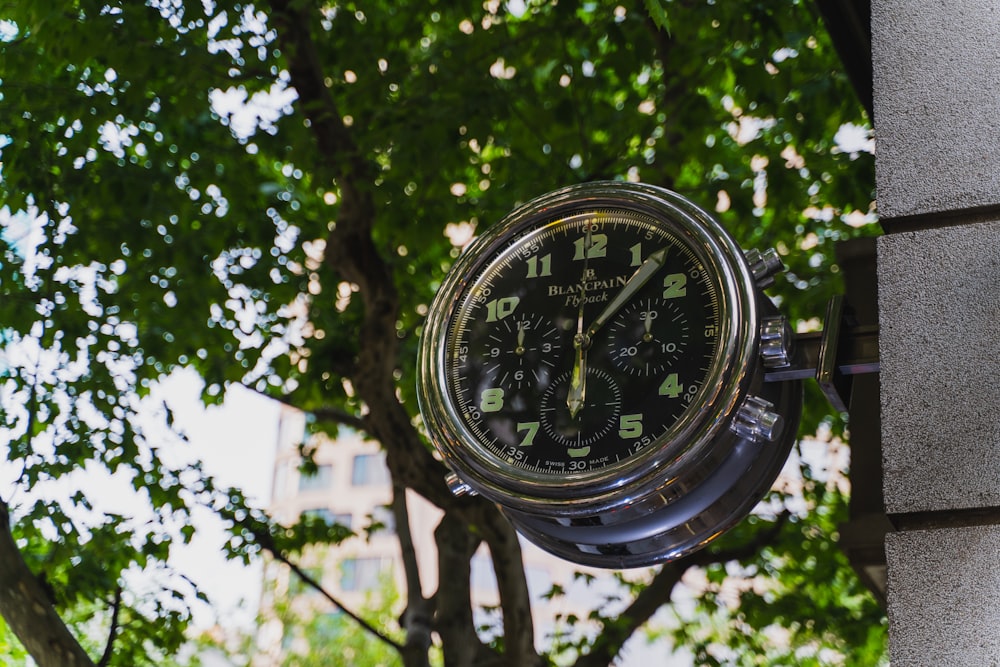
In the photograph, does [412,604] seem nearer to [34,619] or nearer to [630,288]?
[34,619]

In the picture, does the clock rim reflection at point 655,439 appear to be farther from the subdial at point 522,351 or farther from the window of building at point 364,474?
the window of building at point 364,474

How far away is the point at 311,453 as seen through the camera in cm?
822

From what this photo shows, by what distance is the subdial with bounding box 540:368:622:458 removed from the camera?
2.71 m

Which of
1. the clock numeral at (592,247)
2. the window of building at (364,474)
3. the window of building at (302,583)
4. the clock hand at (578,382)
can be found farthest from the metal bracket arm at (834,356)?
the window of building at (364,474)

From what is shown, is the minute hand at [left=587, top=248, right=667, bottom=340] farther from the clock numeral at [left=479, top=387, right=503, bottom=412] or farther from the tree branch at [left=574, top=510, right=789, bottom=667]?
the tree branch at [left=574, top=510, right=789, bottom=667]

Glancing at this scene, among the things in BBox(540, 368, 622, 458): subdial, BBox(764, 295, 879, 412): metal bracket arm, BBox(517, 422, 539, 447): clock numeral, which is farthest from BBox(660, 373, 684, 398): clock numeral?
BBox(517, 422, 539, 447): clock numeral

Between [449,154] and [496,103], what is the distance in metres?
0.39

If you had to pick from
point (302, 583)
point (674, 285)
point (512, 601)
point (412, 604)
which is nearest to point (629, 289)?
point (674, 285)

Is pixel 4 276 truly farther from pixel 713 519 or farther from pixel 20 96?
pixel 713 519

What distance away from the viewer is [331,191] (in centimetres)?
667

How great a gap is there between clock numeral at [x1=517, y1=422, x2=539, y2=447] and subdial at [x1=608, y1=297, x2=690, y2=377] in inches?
9.5

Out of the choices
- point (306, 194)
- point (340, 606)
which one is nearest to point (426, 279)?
point (306, 194)

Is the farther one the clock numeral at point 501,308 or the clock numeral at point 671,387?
the clock numeral at point 501,308

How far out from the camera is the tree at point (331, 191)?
18.7ft
